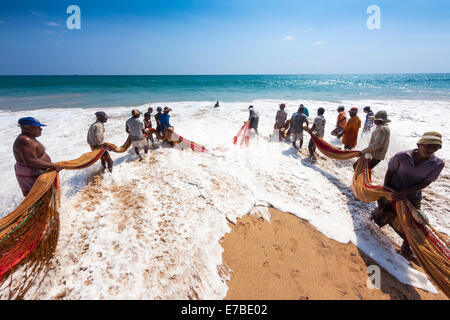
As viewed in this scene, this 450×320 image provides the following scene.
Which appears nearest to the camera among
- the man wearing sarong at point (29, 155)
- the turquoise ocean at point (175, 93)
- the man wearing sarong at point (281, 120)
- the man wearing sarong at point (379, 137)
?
the man wearing sarong at point (29, 155)

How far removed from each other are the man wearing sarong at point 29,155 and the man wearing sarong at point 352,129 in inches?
307

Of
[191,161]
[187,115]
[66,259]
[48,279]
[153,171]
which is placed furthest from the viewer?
[187,115]

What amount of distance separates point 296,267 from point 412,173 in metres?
2.27

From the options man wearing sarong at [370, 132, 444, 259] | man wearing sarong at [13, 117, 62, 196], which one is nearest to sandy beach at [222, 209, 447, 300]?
man wearing sarong at [370, 132, 444, 259]

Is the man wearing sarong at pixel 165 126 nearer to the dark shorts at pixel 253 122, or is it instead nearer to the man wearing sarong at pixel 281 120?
the dark shorts at pixel 253 122

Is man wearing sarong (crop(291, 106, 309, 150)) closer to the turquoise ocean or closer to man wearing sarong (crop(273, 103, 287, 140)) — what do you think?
man wearing sarong (crop(273, 103, 287, 140))

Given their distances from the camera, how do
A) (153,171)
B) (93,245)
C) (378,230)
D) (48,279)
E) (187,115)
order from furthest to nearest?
1. (187,115)
2. (153,171)
3. (378,230)
4. (93,245)
5. (48,279)

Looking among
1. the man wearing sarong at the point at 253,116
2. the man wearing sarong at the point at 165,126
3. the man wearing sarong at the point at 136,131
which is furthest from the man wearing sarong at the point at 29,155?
the man wearing sarong at the point at 253,116

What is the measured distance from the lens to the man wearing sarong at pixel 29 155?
9.45ft

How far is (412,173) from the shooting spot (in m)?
2.85
